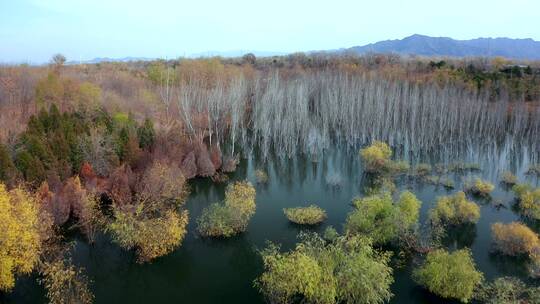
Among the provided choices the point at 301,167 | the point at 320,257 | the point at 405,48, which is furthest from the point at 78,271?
the point at 405,48

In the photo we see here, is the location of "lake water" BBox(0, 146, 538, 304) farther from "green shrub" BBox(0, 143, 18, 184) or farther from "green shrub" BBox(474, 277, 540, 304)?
"green shrub" BBox(0, 143, 18, 184)

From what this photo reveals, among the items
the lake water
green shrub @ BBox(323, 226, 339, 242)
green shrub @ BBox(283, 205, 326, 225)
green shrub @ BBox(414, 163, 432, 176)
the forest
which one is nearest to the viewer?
the forest

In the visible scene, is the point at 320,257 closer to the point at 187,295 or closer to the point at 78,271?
the point at 187,295

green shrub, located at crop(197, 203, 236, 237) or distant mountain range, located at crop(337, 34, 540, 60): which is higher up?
distant mountain range, located at crop(337, 34, 540, 60)

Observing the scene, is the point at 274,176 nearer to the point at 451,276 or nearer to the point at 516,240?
the point at 516,240

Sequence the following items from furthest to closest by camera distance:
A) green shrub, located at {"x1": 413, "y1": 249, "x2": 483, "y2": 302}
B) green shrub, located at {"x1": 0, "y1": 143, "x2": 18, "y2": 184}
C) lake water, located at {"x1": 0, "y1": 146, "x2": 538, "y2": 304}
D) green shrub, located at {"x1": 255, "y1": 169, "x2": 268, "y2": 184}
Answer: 1. green shrub, located at {"x1": 255, "y1": 169, "x2": 268, "y2": 184}
2. green shrub, located at {"x1": 0, "y1": 143, "x2": 18, "y2": 184}
3. lake water, located at {"x1": 0, "y1": 146, "x2": 538, "y2": 304}
4. green shrub, located at {"x1": 413, "y1": 249, "x2": 483, "y2": 302}

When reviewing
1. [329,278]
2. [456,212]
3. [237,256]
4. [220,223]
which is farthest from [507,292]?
[220,223]

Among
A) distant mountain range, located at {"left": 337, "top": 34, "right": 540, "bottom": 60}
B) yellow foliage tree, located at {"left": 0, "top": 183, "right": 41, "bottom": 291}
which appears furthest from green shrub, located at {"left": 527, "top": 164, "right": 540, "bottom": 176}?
distant mountain range, located at {"left": 337, "top": 34, "right": 540, "bottom": 60}
